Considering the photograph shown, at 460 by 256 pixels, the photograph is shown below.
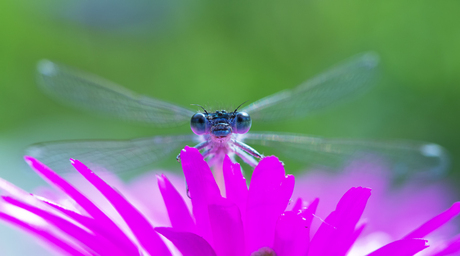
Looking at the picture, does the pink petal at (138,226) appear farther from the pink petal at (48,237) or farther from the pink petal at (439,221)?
the pink petal at (439,221)

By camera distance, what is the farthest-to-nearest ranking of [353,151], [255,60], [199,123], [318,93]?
[255,60], [318,93], [353,151], [199,123]

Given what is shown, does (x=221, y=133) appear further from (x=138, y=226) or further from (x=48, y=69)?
(x=48, y=69)

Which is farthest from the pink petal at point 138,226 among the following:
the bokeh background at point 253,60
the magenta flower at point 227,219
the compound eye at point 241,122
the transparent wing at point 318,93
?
the bokeh background at point 253,60

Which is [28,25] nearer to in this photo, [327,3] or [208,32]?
[208,32]

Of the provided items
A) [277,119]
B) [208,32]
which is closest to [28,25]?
[208,32]

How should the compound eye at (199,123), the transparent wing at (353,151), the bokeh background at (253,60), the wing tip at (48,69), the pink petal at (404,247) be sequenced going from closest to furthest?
the pink petal at (404,247), the compound eye at (199,123), the transparent wing at (353,151), the wing tip at (48,69), the bokeh background at (253,60)

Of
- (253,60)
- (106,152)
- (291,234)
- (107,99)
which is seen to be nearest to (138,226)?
(291,234)

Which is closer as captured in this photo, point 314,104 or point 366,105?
point 314,104
